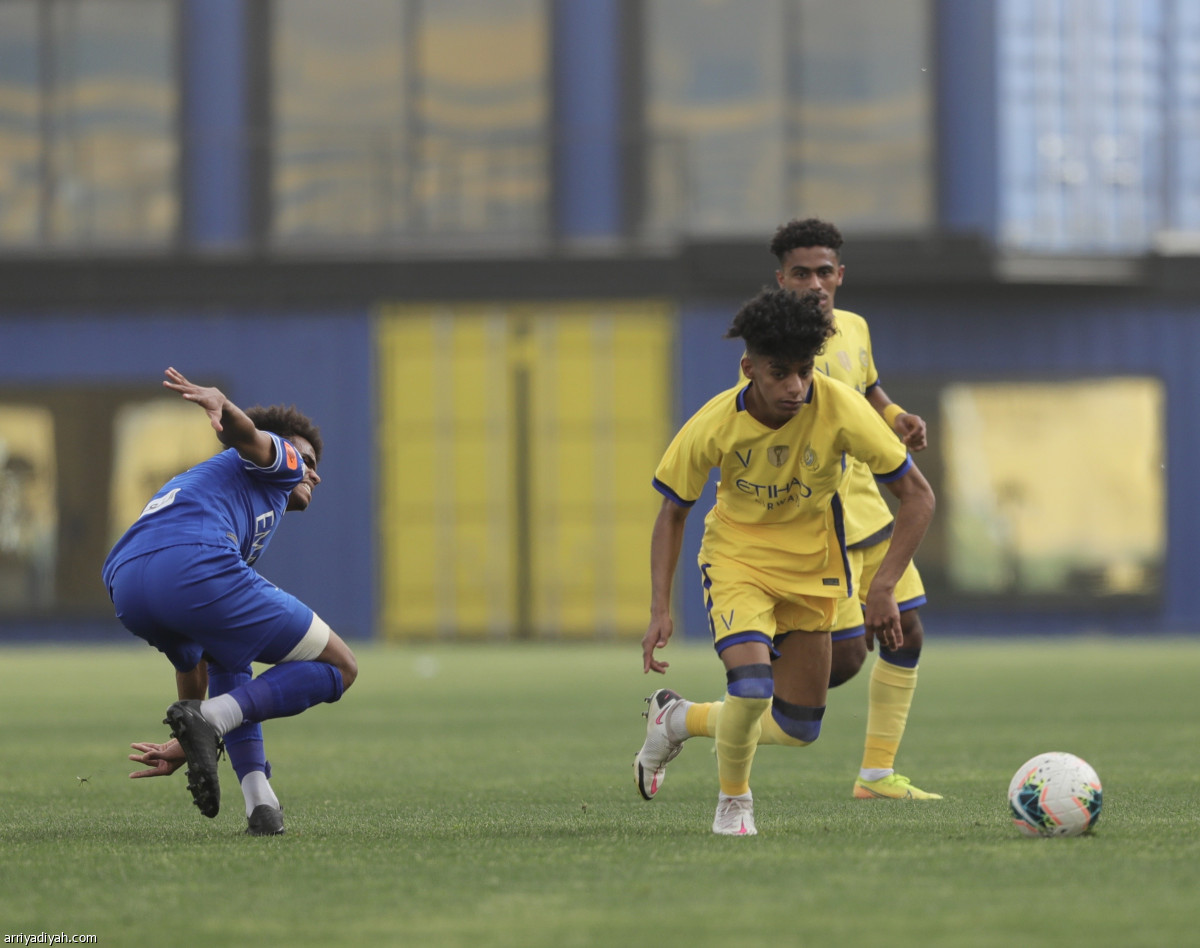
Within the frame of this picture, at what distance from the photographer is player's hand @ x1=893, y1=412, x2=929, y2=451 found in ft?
24.7

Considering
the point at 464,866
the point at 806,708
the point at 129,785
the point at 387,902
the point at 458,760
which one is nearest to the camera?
the point at 387,902

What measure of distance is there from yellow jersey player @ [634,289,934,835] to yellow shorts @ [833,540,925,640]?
0.78m

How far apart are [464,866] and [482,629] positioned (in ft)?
58.8

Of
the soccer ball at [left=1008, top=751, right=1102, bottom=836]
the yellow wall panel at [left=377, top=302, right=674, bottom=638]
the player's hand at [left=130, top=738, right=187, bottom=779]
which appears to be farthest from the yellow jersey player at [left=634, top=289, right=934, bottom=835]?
the yellow wall panel at [left=377, top=302, right=674, bottom=638]

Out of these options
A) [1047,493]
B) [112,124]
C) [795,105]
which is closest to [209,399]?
[1047,493]

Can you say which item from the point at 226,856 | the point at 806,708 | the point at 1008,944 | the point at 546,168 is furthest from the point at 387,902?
the point at 546,168

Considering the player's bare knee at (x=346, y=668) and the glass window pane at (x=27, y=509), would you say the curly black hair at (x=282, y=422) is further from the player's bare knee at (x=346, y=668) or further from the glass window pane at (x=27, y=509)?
the glass window pane at (x=27, y=509)

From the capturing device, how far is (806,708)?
7.23 meters

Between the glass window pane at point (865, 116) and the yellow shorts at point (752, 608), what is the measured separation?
59.7 feet

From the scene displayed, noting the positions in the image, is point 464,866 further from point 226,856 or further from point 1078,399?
point 1078,399

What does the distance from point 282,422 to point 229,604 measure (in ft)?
2.66

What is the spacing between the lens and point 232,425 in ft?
21.0

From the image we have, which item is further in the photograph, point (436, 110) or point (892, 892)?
point (436, 110)

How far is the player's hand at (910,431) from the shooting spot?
24.7 ft
